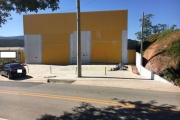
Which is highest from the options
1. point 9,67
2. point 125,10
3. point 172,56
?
point 125,10

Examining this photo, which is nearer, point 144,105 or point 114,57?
point 144,105

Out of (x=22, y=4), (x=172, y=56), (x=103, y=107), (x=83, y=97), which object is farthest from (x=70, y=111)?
(x=172, y=56)

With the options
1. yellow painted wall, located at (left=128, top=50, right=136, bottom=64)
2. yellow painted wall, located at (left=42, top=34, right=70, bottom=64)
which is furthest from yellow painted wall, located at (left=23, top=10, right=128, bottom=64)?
yellow painted wall, located at (left=128, top=50, right=136, bottom=64)

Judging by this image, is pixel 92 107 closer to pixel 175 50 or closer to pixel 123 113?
pixel 123 113

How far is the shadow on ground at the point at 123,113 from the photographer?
5961 mm

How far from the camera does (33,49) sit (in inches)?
1217

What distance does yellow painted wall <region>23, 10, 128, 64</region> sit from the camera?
27969 millimetres

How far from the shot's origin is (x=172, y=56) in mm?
14969

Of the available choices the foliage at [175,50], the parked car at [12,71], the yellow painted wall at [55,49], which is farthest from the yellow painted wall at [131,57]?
the parked car at [12,71]

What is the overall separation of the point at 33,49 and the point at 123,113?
2731 cm

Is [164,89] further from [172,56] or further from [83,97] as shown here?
[172,56]

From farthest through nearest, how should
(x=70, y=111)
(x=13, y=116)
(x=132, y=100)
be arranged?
(x=132, y=100), (x=70, y=111), (x=13, y=116)

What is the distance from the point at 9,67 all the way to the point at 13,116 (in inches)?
487

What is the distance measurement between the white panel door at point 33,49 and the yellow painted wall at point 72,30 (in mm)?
737
